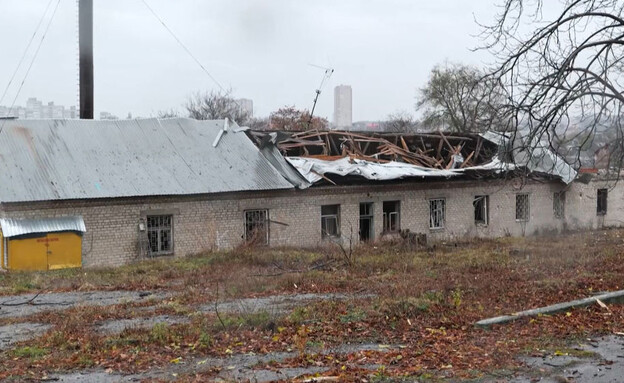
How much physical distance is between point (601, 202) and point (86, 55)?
86.4 feet

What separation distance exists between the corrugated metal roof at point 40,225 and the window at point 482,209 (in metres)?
17.0

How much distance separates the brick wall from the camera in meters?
20.4

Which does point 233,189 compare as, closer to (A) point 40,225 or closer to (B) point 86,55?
(A) point 40,225

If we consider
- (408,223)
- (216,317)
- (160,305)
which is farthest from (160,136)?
(216,317)

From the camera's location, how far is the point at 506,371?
23.0 feet

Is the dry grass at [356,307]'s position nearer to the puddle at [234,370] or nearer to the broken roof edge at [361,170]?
the puddle at [234,370]

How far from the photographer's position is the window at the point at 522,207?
29.8m

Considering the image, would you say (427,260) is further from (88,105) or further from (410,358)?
(88,105)

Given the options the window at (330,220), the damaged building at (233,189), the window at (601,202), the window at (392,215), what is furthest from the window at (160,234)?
the window at (601,202)

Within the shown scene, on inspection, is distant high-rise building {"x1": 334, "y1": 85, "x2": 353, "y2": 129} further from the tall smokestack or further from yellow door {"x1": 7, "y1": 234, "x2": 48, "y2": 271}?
yellow door {"x1": 7, "y1": 234, "x2": 48, "y2": 271}

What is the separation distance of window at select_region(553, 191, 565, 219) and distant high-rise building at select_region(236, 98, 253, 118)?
37379 mm

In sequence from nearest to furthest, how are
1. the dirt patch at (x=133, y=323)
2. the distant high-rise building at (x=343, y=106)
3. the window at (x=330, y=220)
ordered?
the dirt patch at (x=133, y=323) < the window at (x=330, y=220) < the distant high-rise building at (x=343, y=106)

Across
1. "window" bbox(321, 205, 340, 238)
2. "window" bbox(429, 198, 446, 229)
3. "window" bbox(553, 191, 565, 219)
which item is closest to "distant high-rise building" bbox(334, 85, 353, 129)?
"window" bbox(553, 191, 565, 219)

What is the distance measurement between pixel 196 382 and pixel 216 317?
342 cm
